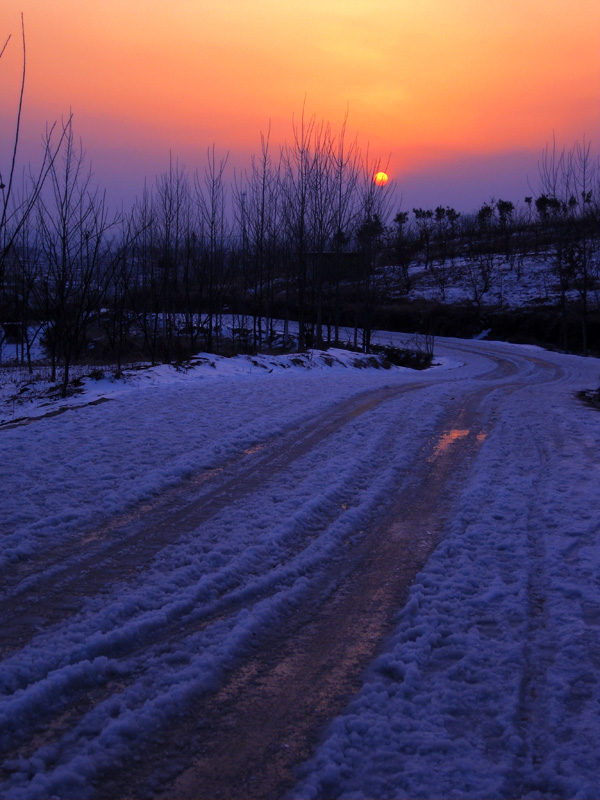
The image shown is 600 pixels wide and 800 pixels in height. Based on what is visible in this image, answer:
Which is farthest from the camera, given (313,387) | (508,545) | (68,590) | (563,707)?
(313,387)

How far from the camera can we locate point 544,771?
184cm

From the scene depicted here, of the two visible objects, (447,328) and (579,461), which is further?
(447,328)

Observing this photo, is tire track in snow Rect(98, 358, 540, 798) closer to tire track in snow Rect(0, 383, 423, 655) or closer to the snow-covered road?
the snow-covered road

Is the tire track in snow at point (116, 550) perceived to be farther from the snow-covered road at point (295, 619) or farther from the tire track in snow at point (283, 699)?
the tire track in snow at point (283, 699)

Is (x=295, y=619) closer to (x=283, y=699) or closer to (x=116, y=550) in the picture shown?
(x=283, y=699)

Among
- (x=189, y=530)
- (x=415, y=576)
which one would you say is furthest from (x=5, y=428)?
(x=415, y=576)

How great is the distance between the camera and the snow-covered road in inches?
74.1

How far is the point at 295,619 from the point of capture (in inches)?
111

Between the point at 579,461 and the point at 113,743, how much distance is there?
5031 mm

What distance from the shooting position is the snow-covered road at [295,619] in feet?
6.18

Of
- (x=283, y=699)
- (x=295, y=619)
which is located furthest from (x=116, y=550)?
(x=283, y=699)

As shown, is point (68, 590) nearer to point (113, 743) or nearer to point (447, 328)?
point (113, 743)

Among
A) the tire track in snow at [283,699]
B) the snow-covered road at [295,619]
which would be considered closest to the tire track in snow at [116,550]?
the snow-covered road at [295,619]

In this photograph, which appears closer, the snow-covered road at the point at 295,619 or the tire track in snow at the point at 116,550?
the snow-covered road at the point at 295,619
